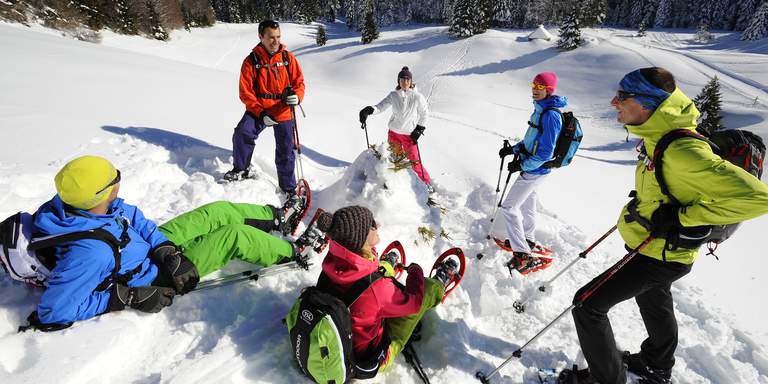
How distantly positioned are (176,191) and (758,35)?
63.0 meters

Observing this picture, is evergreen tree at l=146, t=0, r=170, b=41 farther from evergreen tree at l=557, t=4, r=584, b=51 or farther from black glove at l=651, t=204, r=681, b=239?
black glove at l=651, t=204, r=681, b=239

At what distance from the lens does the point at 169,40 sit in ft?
122

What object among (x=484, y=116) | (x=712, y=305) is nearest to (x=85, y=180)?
(x=712, y=305)

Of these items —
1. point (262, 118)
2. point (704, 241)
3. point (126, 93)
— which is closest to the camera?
point (704, 241)

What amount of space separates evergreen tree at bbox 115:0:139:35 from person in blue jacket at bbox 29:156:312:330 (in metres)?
38.4

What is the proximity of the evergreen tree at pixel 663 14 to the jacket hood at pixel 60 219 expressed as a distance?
273 ft

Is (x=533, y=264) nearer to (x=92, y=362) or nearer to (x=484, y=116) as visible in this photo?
(x=92, y=362)

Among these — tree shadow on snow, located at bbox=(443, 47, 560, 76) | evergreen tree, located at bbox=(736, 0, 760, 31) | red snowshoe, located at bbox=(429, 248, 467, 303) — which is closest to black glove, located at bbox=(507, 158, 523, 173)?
red snowshoe, located at bbox=(429, 248, 467, 303)

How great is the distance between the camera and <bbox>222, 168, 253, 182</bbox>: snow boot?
197 inches

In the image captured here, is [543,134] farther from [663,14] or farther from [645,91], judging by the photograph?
[663,14]

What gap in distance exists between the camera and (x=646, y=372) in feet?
9.82

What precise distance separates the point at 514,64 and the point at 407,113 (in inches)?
1394

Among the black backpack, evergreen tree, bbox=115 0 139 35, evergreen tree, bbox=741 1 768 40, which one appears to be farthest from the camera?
evergreen tree, bbox=741 1 768 40

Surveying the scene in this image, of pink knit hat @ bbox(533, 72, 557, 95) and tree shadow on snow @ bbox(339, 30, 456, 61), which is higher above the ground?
pink knit hat @ bbox(533, 72, 557, 95)
